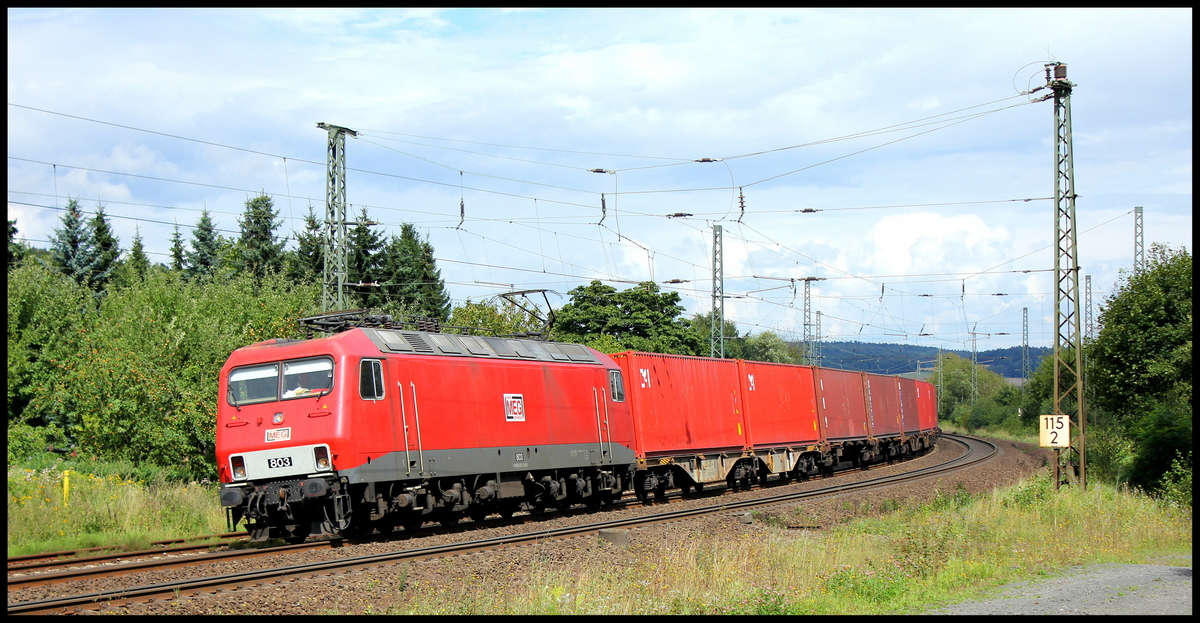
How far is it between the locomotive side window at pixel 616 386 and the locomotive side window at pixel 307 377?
26.5 feet

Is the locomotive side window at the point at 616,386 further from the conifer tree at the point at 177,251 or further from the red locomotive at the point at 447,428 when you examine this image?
the conifer tree at the point at 177,251

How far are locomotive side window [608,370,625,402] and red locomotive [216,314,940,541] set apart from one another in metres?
0.05

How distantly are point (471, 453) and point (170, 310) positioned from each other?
15092 mm

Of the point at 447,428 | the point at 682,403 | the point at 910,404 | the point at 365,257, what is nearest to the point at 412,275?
the point at 365,257

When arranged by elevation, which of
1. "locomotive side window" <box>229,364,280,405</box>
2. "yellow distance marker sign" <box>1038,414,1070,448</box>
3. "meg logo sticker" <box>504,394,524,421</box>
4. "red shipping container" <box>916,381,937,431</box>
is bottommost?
"red shipping container" <box>916,381,937,431</box>

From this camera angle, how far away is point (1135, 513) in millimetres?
18969

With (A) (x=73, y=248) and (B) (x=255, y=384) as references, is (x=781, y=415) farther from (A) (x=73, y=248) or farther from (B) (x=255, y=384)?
(A) (x=73, y=248)

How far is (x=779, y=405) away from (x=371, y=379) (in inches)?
667

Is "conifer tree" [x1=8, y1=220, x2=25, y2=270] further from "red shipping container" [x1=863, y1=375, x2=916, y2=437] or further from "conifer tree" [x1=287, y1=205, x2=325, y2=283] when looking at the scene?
"red shipping container" [x1=863, y1=375, x2=916, y2=437]

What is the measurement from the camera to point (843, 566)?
13625 millimetres

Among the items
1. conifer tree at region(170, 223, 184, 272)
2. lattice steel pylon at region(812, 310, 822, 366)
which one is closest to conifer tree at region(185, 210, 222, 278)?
conifer tree at region(170, 223, 184, 272)

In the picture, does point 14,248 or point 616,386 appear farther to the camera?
point 14,248

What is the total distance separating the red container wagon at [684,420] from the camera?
23531 millimetres

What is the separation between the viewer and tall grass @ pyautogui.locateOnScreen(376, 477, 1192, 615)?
10617mm
